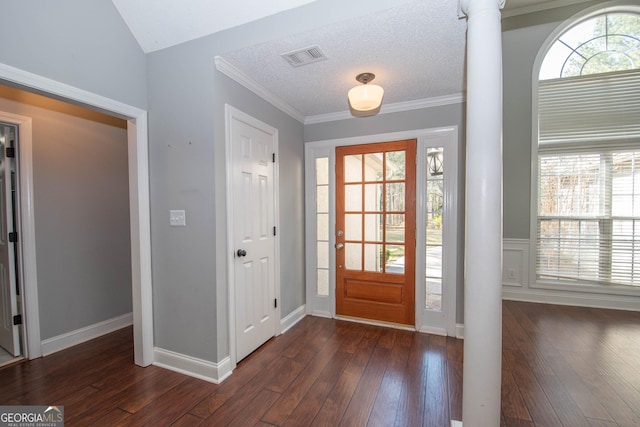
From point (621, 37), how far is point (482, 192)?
171 inches

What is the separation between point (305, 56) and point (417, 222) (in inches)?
75.1

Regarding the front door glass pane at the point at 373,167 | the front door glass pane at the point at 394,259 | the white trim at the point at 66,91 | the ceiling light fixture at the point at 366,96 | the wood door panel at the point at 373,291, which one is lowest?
the wood door panel at the point at 373,291

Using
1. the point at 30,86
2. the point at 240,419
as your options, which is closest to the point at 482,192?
the point at 240,419

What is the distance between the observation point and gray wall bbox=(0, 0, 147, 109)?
153 centimetres

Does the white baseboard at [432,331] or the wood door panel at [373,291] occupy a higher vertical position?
the wood door panel at [373,291]

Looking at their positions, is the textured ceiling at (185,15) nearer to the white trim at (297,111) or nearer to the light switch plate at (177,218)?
the white trim at (297,111)

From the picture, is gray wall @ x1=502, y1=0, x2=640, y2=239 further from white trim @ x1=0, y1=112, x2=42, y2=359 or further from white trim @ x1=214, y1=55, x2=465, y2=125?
white trim @ x1=0, y1=112, x2=42, y2=359

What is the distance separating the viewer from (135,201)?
2168 millimetres

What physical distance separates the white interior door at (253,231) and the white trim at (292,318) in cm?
16

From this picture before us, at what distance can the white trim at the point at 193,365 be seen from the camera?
201cm

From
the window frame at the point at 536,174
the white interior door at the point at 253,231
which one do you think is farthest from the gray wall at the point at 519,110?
the white interior door at the point at 253,231

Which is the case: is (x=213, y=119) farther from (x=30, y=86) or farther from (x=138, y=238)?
(x=138, y=238)

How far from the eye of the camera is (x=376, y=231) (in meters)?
3.00

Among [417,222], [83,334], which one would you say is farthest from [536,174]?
[83,334]
